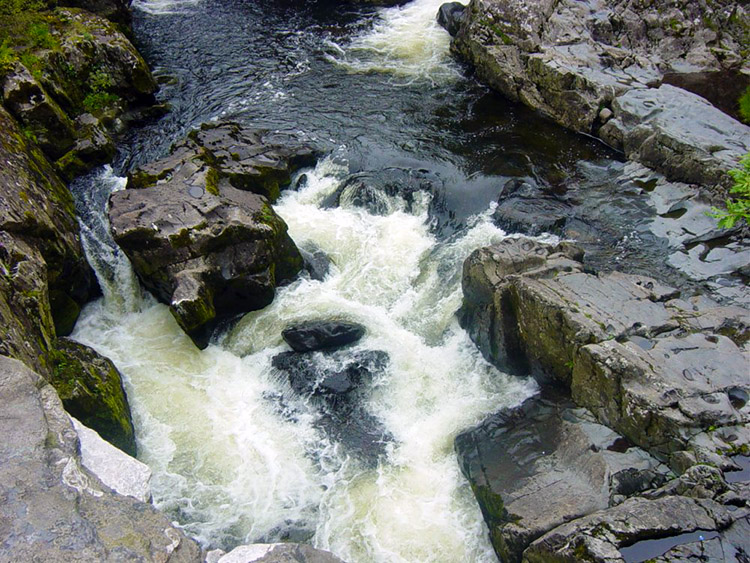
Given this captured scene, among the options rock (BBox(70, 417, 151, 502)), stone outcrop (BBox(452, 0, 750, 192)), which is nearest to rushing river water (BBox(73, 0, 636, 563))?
stone outcrop (BBox(452, 0, 750, 192))

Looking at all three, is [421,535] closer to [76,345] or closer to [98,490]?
[98,490]

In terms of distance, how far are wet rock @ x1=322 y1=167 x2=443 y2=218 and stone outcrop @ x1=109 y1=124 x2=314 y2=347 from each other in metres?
2.56

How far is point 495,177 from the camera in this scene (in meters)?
15.9

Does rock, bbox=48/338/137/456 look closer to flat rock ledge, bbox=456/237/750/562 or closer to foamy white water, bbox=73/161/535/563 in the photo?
foamy white water, bbox=73/161/535/563

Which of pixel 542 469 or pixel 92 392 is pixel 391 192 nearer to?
pixel 542 469

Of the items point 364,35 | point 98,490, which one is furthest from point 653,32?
point 98,490

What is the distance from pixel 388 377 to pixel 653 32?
15.3 metres

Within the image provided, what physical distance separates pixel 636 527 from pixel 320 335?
7.15m

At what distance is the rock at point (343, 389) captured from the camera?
11.2m

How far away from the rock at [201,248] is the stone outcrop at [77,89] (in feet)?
12.4

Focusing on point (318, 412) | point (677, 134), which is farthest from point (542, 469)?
point (677, 134)

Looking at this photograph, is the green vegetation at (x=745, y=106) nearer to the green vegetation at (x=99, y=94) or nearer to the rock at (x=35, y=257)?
the rock at (x=35, y=257)

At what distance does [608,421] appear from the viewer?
957cm

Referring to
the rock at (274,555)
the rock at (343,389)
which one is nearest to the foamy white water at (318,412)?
the rock at (343,389)
